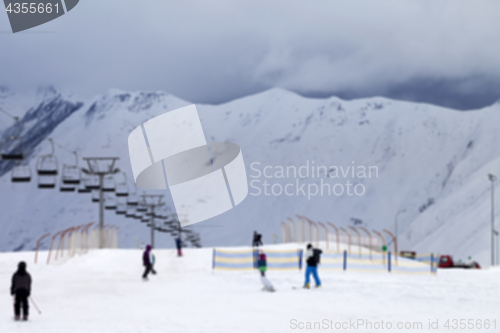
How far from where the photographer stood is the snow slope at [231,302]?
1168cm

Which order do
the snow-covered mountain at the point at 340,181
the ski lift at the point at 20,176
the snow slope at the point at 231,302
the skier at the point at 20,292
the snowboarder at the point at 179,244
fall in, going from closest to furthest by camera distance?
the snow slope at the point at 231,302
the skier at the point at 20,292
the ski lift at the point at 20,176
the snowboarder at the point at 179,244
the snow-covered mountain at the point at 340,181

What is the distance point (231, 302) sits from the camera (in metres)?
15.6

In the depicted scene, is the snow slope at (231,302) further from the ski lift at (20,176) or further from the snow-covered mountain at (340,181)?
the snow-covered mountain at (340,181)

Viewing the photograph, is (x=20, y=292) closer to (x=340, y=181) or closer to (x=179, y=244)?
(x=179, y=244)

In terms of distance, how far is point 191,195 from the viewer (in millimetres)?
194500

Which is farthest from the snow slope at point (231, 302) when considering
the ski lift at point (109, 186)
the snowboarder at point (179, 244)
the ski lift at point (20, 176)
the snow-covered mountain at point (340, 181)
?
the snow-covered mountain at point (340, 181)

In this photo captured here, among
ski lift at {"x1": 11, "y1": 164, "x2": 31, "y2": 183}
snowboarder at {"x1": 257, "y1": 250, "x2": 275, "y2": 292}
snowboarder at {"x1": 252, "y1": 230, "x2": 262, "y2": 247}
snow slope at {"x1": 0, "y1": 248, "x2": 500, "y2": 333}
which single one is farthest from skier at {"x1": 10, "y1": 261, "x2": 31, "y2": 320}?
snowboarder at {"x1": 252, "y1": 230, "x2": 262, "y2": 247}

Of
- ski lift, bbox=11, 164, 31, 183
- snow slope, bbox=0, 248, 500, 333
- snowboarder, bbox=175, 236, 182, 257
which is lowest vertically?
snow slope, bbox=0, 248, 500, 333

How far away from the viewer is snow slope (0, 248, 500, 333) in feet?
38.3

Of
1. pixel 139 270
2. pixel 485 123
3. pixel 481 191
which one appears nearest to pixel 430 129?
pixel 485 123

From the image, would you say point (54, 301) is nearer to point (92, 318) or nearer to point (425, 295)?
point (92, 318)

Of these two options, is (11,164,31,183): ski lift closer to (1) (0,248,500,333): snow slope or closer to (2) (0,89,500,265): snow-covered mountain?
(1) (0,248,500,333): snow slope

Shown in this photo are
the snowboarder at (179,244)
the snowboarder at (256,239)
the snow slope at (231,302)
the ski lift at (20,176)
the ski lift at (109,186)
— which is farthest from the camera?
the ski lift at (109,186)

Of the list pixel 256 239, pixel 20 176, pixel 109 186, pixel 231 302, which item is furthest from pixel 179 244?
pixel 231 302
